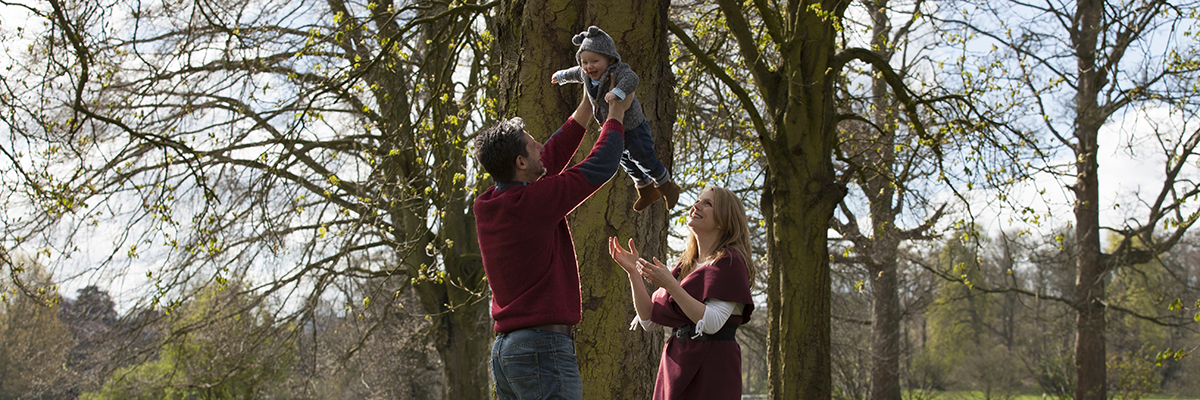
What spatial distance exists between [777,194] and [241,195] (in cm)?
659

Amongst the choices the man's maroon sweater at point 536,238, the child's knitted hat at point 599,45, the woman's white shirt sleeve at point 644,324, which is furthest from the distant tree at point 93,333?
the child's knitted hat at point 599,45

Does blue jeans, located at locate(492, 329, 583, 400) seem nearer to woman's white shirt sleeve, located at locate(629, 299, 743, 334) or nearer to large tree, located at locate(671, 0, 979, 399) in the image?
woman's white shirt sleeve, located at locate(629, 299, 743, 334)

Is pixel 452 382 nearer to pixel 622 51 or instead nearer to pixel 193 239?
pixel 193 239

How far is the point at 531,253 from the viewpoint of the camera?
241 centimetres

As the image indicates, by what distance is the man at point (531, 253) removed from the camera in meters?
2.37

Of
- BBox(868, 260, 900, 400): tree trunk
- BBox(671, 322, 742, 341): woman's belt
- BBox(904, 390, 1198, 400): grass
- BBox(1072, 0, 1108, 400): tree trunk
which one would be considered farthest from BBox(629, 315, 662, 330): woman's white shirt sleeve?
BBox(904, 390, 1198, 400): grass

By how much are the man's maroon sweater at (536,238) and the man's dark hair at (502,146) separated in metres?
0.08

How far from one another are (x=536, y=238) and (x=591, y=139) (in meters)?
1.19

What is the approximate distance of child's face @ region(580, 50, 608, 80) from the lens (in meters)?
2.70

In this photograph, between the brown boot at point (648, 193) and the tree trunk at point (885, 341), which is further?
the tree trunk at point (885, 341)

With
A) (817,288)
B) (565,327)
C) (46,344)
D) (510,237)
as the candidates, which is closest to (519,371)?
(565,327)

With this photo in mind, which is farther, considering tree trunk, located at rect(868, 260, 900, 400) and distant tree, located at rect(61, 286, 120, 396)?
tree trunk, located at rect(868, 260, 900, 400)

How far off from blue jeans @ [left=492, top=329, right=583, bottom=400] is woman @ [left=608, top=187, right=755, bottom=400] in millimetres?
534

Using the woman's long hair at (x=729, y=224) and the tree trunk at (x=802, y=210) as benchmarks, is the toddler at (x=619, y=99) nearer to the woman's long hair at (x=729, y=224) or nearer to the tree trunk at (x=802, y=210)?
the woman's long hair at (x=729, y=224)
